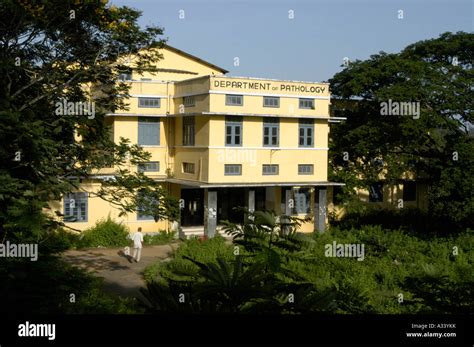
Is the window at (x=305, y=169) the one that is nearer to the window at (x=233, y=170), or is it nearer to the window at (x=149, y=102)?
the window at (x=233, y=170)

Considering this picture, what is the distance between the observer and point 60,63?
12820mm

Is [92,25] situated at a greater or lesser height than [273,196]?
greater

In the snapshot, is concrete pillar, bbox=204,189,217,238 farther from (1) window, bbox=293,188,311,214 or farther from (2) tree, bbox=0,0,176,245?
(2) tree, bbox=0,0,176,245

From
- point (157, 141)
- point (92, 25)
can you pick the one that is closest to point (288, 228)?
point (92, 25)

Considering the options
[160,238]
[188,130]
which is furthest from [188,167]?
[160,238]

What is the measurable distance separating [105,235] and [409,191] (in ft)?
53.4

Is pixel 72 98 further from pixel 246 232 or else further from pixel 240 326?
pixel 240 326

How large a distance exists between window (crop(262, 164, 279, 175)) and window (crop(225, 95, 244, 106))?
2977mm

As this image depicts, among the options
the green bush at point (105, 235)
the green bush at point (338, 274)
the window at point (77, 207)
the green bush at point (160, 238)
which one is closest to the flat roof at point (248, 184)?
the green bush at point (338, 274)

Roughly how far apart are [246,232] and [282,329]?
163 centimetres

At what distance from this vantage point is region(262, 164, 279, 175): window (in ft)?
78.2

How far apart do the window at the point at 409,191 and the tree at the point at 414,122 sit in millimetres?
1043

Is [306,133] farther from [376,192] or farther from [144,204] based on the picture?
[144,204]

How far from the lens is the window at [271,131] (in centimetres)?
2378
